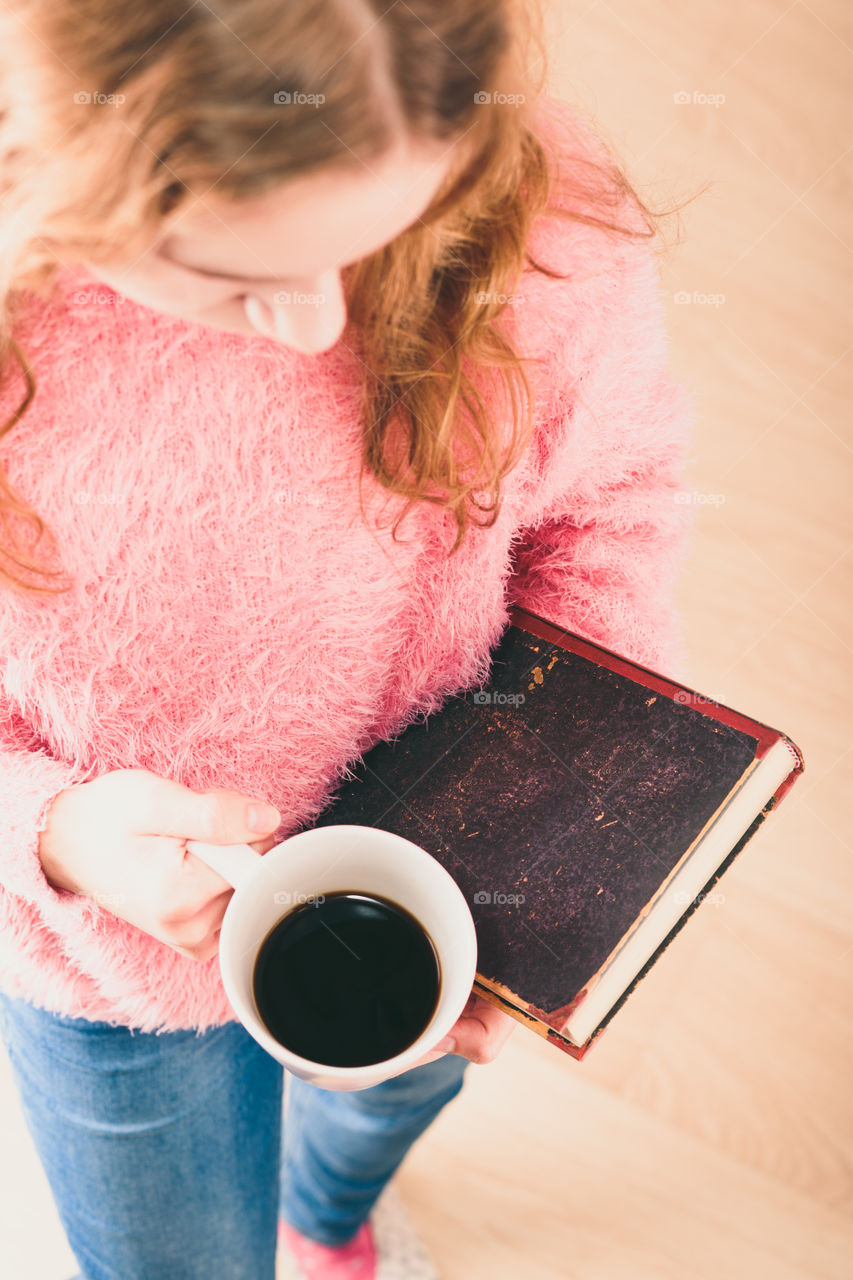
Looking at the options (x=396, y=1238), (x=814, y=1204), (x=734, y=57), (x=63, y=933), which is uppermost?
(x=734, y=57)

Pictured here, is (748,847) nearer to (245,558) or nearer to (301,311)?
(245,558)

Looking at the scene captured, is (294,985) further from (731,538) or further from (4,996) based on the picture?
(731,538)

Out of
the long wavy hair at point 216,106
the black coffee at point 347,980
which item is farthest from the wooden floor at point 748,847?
the black coffee at point 347,980

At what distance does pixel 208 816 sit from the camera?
17.3 inches

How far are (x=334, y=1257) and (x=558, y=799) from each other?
2.46ft

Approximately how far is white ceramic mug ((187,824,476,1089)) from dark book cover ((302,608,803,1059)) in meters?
0.05

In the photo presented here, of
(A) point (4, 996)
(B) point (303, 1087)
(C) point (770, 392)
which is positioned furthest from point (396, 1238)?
(C) point (770, 392)

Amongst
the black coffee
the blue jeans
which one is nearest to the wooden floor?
the blue jeans

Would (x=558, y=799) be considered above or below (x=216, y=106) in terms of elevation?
below

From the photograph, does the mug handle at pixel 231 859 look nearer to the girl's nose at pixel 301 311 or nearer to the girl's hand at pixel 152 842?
the girl's hand at pixel 152 842

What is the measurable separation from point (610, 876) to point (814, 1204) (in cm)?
86

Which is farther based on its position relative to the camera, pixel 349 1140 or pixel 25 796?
pixel 349 1140

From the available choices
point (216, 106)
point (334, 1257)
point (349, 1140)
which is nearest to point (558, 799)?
point (216, 106)

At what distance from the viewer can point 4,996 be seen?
0.65 metres
